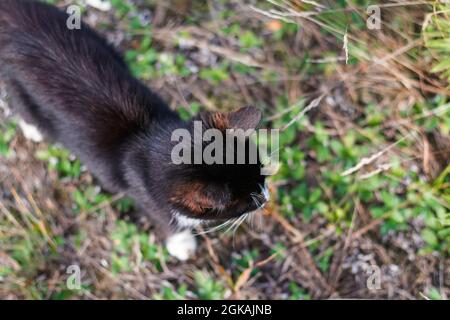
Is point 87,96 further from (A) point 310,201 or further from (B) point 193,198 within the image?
(A) point 310,201

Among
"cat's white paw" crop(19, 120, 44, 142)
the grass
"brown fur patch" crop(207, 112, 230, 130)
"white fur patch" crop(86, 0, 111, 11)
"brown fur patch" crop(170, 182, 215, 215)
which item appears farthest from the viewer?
"white fur patch" crop(86, 0, 111, 11)

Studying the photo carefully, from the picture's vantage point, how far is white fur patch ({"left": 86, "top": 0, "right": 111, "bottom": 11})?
14.1 ft

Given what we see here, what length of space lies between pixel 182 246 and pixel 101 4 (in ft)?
7.04

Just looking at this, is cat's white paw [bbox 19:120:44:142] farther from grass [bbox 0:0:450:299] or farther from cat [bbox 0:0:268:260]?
cat [bbox 0:0:268:260]

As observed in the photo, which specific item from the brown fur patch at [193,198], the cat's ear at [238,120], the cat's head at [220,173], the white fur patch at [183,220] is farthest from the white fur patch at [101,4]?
the brown fur patch at [193,198]

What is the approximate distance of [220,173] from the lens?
264cm

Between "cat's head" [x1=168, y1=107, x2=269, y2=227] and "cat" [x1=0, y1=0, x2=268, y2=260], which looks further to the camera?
"cat" [x1=0, y1=0, x2=268, y2=260]

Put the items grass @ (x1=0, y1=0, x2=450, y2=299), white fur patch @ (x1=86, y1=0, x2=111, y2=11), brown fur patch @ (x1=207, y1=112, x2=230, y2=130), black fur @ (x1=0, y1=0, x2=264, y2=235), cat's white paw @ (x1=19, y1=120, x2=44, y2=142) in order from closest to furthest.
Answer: brown fur patch @ (x1=207, y1=112, x2=230, y2=130), black fur @ (x1=0, y1=0, x2=264, y2=235), grass @ (x1=0, y1=0, x2=450, y2=299), cat's white paw @ (x1=19, y1=120, x2=44, y2=142), white fur patch @ (x1=86, y1=0, x2=111, y2=11)

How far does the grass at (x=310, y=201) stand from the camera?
3.59m

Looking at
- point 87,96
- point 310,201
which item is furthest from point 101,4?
point 310,201

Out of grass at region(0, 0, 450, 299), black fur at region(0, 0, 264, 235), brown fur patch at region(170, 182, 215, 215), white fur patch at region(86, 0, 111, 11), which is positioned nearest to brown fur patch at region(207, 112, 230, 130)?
black fur at region(0, 0, 264, 235)

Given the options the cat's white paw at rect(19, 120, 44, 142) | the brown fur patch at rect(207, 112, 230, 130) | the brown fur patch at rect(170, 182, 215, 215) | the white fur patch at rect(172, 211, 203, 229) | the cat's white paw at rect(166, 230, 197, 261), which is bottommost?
the cat's white paw at rect(166, 230, 197, 261)
